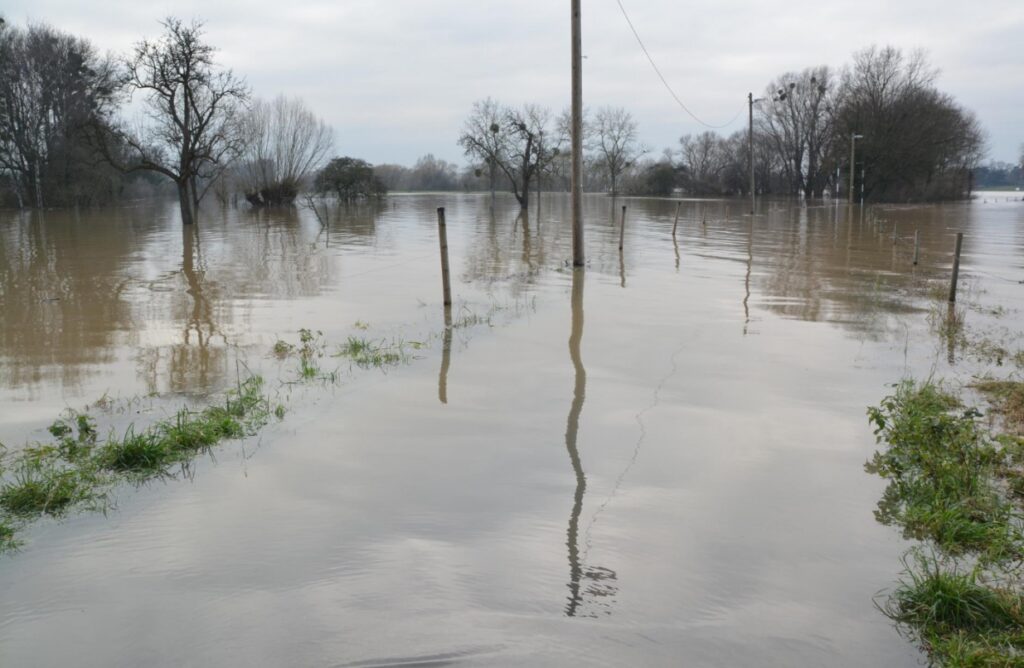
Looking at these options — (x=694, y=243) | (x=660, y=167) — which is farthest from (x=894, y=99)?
(x=694, y=243)

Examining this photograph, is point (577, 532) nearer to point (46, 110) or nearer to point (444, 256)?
point (444, 256)

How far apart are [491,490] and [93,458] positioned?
10.4ft

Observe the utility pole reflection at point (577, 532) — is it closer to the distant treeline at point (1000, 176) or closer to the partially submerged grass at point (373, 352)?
the partially submerged grass at point (373, 352)

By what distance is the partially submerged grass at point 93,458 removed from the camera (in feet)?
17.1

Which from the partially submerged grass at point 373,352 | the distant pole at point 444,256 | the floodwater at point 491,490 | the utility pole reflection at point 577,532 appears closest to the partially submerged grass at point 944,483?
the floodwater at point 491,490

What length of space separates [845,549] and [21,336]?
1176 centimetres

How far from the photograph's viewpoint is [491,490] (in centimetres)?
566

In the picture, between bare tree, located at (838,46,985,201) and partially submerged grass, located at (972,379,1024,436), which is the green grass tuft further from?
bare tree, located at (838,46,985,201)

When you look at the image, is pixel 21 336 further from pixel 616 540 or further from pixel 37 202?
pixel 37 202

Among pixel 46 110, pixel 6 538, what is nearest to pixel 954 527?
pixel 6 538

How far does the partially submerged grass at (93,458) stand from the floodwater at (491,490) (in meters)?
0.21

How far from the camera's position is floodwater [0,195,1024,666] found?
3.83 m

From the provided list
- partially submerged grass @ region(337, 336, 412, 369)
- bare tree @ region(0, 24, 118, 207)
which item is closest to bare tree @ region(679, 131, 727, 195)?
bare tree @ region(0, 24, 118, 207)

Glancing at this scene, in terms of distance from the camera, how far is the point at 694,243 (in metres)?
29.4
